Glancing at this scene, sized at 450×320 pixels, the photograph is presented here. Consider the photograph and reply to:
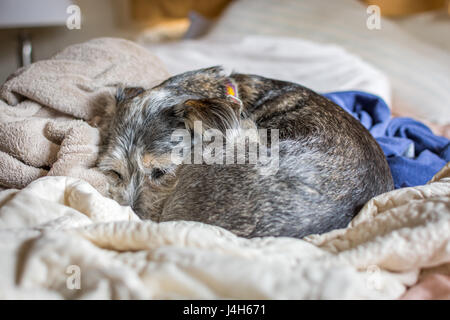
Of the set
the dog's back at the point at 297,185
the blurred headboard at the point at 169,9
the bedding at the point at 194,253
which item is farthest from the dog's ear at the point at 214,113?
the blurred headboard at the point at 169,9

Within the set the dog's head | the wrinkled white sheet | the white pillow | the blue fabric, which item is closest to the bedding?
the dog's head

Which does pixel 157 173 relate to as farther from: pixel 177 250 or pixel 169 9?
pixel 169 9

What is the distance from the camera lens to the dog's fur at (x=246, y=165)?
45.3 inches

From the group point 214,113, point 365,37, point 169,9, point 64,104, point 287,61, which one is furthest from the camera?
point 169,9

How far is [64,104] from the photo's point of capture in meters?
1.61

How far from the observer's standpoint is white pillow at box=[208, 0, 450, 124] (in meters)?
2.68

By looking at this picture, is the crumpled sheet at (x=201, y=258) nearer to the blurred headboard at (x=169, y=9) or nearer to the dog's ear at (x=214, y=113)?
the dog's ear at (x=214, y=113)

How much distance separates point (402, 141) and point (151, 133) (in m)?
1.12

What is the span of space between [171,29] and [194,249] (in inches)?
141

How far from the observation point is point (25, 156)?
142 centimetres

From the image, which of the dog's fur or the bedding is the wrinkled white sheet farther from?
the bedding

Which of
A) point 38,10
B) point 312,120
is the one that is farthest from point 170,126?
point 38,10

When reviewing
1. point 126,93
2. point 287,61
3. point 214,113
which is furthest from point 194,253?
point 287,61
